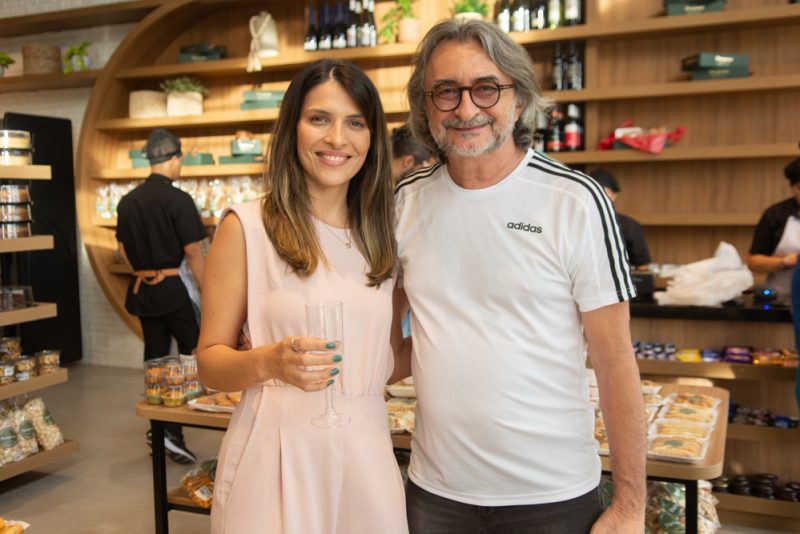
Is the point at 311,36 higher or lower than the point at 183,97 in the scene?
higher

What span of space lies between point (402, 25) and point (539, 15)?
1066 millimetres

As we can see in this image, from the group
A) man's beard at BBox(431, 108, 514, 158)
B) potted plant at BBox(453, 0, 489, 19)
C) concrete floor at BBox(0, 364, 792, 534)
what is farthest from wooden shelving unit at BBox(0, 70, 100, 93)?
man's beard at BBox(431, 108, 514, 158)

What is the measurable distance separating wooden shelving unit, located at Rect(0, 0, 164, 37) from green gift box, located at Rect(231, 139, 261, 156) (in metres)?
1.43

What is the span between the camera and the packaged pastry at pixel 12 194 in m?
4.00

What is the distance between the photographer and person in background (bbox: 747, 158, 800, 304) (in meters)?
4.12

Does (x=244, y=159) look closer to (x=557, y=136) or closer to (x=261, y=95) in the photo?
(x=261, y=95)

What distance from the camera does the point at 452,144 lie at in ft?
5.11

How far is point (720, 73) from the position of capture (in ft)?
16.1

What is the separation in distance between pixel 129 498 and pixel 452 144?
10.7 feet

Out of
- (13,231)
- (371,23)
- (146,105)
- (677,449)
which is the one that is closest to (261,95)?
(371,23)

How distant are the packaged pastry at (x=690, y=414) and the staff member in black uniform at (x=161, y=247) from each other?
10.0 ft

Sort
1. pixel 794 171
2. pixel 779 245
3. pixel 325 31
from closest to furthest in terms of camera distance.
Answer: pixel 794 171, pixel 779 245, pixel 325 31

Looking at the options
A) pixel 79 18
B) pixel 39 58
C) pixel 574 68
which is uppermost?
pixel 79 18

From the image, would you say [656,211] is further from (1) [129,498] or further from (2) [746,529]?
(1) [129,498]
